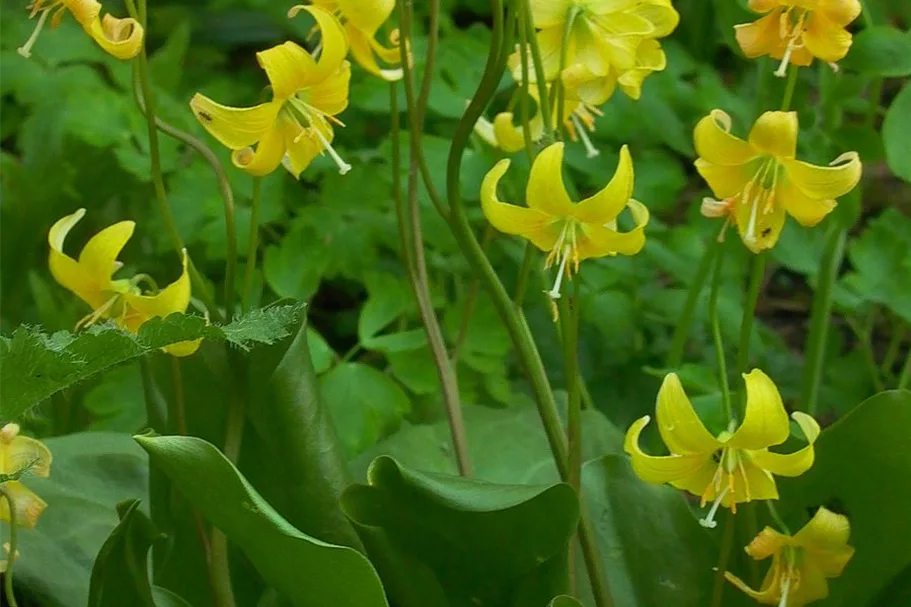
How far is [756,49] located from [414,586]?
385 mm

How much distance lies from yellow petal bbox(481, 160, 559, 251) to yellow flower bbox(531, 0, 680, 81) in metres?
0.11

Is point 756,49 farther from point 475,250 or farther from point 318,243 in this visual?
point 318,243

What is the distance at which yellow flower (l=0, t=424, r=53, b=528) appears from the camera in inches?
27.5

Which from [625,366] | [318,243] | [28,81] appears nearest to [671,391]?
[318,243]

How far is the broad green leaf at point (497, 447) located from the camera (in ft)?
3.09

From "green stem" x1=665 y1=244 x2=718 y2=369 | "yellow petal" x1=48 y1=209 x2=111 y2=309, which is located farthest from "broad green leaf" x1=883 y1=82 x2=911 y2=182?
"yellow petal" x1=48 y1=209 x2=111 y2=309

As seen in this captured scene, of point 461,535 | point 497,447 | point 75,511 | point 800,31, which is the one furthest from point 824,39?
point 75,511

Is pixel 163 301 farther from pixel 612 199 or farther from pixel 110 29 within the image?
pixel 612 199

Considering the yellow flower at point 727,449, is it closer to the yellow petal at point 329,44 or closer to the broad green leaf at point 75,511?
the yellow petal at point 329,44

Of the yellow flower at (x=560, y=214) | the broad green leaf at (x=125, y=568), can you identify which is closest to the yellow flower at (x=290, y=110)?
the yellow flower at (x=560, y=214)

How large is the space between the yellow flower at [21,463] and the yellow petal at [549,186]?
1.10ft

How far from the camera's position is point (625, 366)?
1329 mm

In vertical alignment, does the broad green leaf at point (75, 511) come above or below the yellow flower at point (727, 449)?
below

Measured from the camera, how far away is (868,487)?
0.75 meters
